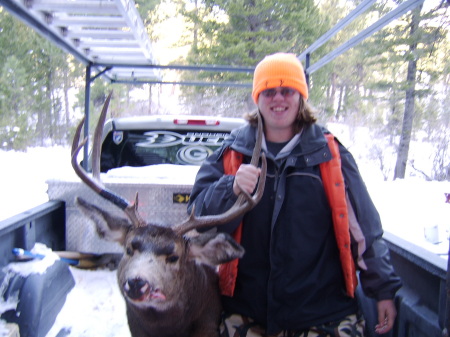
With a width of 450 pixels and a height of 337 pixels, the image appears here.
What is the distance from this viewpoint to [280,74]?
8.46 feet

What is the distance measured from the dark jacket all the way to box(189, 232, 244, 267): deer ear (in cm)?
13

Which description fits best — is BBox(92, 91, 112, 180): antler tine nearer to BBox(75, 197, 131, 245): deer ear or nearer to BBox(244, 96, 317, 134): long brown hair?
BBox(75, 197, 131, 245): deer ear

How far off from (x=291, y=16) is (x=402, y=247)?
54.4ft

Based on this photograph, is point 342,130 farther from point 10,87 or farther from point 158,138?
point 158,138

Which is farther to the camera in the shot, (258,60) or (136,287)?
(258,60)

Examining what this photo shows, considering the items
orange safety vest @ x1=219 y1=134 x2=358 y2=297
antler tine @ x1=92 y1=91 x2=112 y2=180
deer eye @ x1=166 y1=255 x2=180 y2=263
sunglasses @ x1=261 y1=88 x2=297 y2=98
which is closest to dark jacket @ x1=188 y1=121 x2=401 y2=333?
orange safety vest @ x1=219 y1=134 x2=358 y2=297

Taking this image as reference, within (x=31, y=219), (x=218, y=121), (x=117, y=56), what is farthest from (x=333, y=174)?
(x=117, y=56)

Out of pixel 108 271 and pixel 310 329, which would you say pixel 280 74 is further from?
pixel 108 271

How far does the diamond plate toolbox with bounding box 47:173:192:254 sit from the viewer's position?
3.70m

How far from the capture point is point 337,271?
2.46 meters

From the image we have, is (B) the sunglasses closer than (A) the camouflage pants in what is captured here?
No

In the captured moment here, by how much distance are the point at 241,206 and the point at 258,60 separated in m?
16.2

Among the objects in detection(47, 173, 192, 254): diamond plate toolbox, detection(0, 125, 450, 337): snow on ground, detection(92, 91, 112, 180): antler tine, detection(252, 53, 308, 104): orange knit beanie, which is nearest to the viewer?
detection(252, 53, 308, 104): orange knit beanie

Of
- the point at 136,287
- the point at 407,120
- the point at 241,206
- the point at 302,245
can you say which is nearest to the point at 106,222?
the point at 136,287
